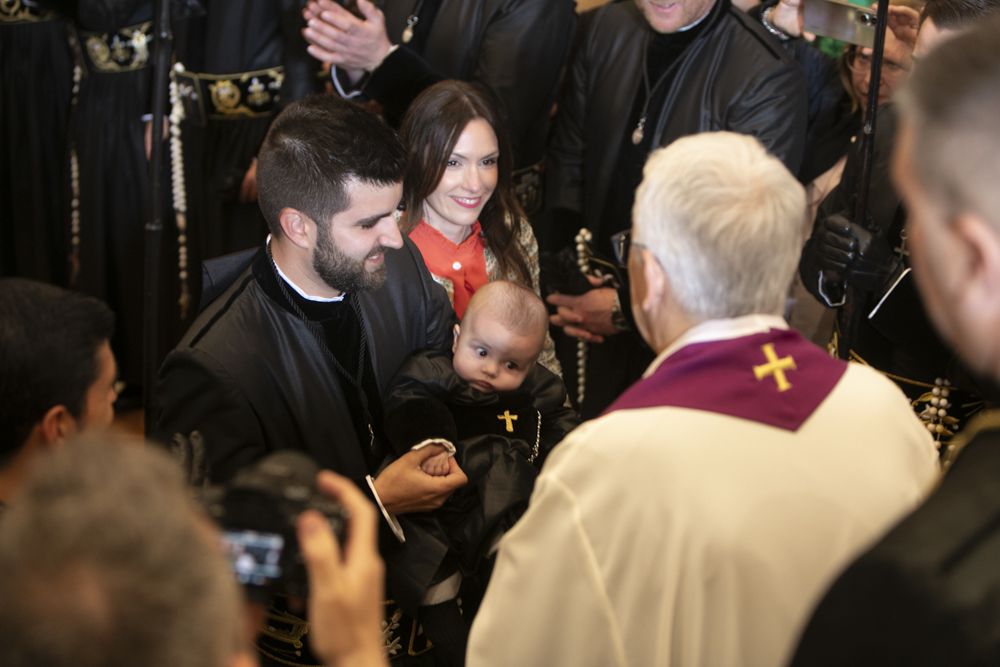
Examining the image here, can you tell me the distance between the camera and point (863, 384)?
188 centimetres

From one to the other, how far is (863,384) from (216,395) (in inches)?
51.1

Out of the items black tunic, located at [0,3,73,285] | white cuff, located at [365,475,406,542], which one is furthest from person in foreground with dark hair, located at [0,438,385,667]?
black tunic, located at [0,3,73,285]

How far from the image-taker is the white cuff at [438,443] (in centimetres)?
261

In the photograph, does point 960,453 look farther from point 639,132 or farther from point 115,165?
point 115,165

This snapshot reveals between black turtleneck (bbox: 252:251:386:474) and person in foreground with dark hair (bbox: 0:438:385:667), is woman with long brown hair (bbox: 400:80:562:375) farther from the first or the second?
person in foreground with dark hair (bbox: 0:438:385:667)

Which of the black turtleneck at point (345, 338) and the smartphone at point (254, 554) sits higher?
the smartphone at point (254, 554)

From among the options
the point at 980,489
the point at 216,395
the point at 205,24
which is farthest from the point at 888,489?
the point at 205,24

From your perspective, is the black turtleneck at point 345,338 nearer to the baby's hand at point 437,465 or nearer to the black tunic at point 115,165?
the baby's hand at point 437,465

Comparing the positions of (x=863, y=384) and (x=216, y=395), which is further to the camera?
(x=216, y=395)

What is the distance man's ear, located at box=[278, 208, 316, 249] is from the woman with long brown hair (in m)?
0.72

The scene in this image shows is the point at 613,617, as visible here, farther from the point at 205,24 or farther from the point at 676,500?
the point at 205,24

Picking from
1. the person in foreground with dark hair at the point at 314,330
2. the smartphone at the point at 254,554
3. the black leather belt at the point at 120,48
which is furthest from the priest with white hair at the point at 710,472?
the black leather belt at the point at 120,48

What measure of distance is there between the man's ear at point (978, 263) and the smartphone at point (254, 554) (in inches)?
32.4

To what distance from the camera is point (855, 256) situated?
297 centimetres
